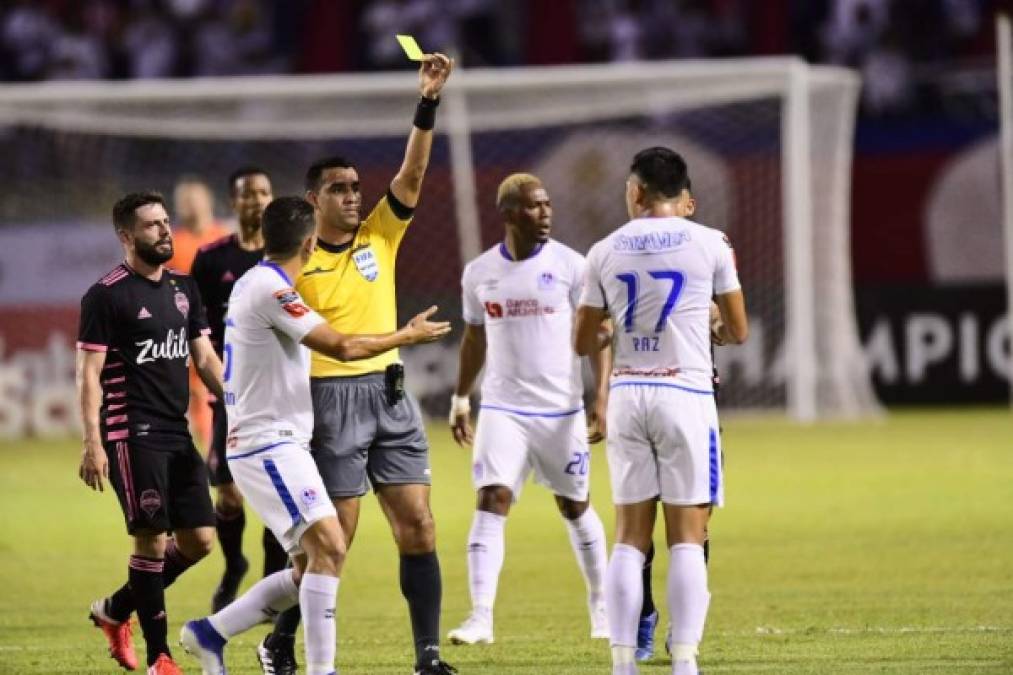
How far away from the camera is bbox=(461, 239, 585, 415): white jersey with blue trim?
9461 millimetres

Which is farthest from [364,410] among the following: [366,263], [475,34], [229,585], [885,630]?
[475,34]

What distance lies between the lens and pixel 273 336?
738 cm

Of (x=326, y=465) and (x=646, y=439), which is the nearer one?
(x=646, y=439)

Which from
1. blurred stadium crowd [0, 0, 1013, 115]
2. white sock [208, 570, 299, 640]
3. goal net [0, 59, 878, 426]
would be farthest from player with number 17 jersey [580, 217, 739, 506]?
blurred stadium crowd [0, 0, 1013, 115]

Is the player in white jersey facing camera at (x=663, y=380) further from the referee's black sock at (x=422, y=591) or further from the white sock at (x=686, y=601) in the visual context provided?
the referee's black sock at (x=422, y=591)

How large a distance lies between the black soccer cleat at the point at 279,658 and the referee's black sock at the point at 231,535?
2104 mm

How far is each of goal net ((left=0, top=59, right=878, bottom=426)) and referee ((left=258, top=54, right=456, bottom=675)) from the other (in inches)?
500

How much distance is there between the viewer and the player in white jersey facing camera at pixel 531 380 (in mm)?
9328

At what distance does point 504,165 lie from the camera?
22141 millimetres

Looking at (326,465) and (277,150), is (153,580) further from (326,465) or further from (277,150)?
(277,150)

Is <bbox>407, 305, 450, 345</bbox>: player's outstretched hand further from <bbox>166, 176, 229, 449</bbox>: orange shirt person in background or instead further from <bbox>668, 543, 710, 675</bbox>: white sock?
<bbox>166, 176, 229, 449</bbox>: orange shirt person in background

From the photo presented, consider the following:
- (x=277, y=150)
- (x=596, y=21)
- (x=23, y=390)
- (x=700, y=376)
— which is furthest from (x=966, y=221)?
(x=700, y=376)

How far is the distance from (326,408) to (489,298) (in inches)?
73.8

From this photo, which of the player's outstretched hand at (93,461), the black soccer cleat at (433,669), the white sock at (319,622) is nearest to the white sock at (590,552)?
the black soccer cleat at (433,669)
